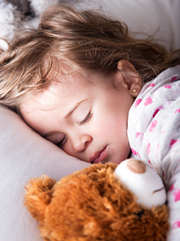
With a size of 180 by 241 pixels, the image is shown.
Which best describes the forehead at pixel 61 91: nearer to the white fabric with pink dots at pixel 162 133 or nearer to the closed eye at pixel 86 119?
the closed eye at pixel 86 119

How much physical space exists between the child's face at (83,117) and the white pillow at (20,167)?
10 cm

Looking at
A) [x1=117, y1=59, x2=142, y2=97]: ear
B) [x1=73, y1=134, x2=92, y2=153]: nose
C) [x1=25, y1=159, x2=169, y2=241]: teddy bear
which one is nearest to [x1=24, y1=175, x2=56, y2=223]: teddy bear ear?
[x1=25, y1=159, x2=169, y2=241]: teddy bear

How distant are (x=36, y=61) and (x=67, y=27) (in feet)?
0.85

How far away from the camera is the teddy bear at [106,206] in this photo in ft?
1.28

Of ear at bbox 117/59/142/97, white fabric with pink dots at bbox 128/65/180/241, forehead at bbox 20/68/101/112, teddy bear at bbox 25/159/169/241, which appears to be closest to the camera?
teddy bear at bbox 25/159/169/241

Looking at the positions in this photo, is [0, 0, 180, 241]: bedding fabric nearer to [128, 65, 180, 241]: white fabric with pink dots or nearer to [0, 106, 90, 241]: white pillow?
[0, 106, 90, 241]: white pillow

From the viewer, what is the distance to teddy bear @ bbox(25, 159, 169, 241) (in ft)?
1.28

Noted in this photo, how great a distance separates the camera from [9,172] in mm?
611

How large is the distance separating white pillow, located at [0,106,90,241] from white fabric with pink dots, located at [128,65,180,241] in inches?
8.8

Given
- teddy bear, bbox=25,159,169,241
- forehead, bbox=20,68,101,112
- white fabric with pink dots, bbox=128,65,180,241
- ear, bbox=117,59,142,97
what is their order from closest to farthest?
1. teddy bear, bbox=25,159,169,241
2. white fabric with pink dots, bbox=128,65,180,241
3. forehead, bbox=20,68,101,112
4. ear, bbox=117,59,142,97

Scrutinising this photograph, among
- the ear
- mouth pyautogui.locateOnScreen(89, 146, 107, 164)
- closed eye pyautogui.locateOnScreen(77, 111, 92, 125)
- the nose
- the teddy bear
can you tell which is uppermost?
the teddy bear

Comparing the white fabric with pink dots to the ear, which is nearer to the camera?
the white fabric with pink dots

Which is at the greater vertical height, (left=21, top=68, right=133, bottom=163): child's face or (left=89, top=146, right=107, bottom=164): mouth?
(left=21, top=68, right=133, bottom=163): child's face

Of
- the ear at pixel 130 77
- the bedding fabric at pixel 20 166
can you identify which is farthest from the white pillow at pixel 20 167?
the ear at pixel 130 77
